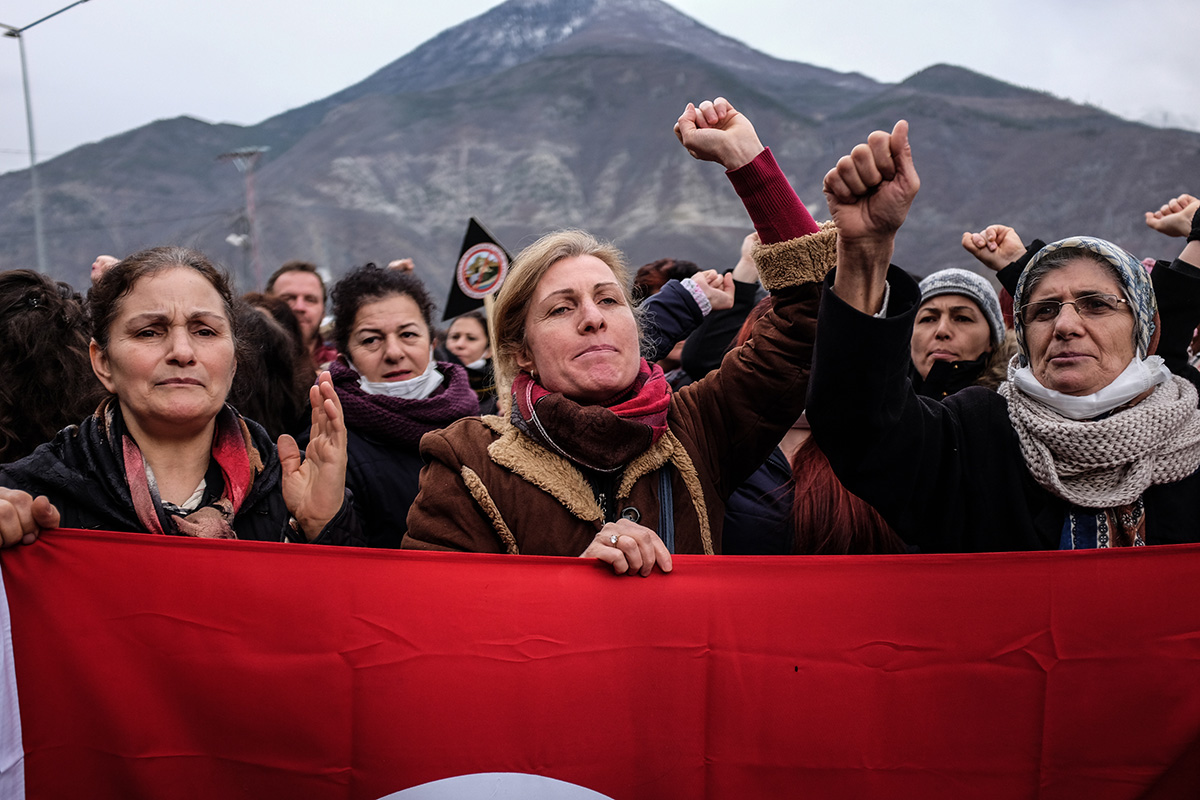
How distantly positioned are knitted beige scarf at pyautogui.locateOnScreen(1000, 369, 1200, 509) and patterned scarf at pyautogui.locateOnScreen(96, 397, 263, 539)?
1.75 m

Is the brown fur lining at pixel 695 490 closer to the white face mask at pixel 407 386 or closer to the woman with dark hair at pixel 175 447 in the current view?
the woman with dark hair at pixel 175 447

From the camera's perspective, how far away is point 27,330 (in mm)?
2537

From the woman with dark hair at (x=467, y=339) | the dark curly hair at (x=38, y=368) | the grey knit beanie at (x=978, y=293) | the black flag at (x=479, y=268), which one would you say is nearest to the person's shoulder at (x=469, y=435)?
the dark curly hair at (x=38, y=368)

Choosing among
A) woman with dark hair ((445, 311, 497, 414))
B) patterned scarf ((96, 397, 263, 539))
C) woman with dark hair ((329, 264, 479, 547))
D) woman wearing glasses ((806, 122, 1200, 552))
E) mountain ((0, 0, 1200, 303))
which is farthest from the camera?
mountain ((0, 0, 1200, 303))

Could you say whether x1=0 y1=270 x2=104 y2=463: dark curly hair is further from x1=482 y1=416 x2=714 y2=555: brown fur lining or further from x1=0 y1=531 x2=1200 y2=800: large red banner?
x1=482 y1=416 x2=714 y2=555: brown fur lining

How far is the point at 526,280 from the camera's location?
2.30 meters

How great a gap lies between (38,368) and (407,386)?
1171mm

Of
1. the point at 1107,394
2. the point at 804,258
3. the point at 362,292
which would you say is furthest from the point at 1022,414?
the point at 362,292

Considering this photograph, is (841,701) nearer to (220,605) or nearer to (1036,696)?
(1036,696)

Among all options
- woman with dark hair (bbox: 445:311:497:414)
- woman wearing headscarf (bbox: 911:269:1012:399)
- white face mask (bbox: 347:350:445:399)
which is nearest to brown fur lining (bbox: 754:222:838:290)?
woman wearing headscarf (bbox: 911:269:1012:399)

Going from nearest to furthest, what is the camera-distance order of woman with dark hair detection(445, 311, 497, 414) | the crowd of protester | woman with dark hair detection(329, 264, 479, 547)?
the crowd of protester → woman with dark hair detection(329, 264, 479, 547) → woman with dark hair detection(445, 311, 497, 414)

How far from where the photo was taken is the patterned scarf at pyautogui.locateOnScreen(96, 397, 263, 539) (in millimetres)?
2094

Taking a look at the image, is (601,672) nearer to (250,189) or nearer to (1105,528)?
(1105,528)

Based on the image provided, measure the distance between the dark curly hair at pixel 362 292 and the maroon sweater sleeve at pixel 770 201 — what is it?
185 centimetres
